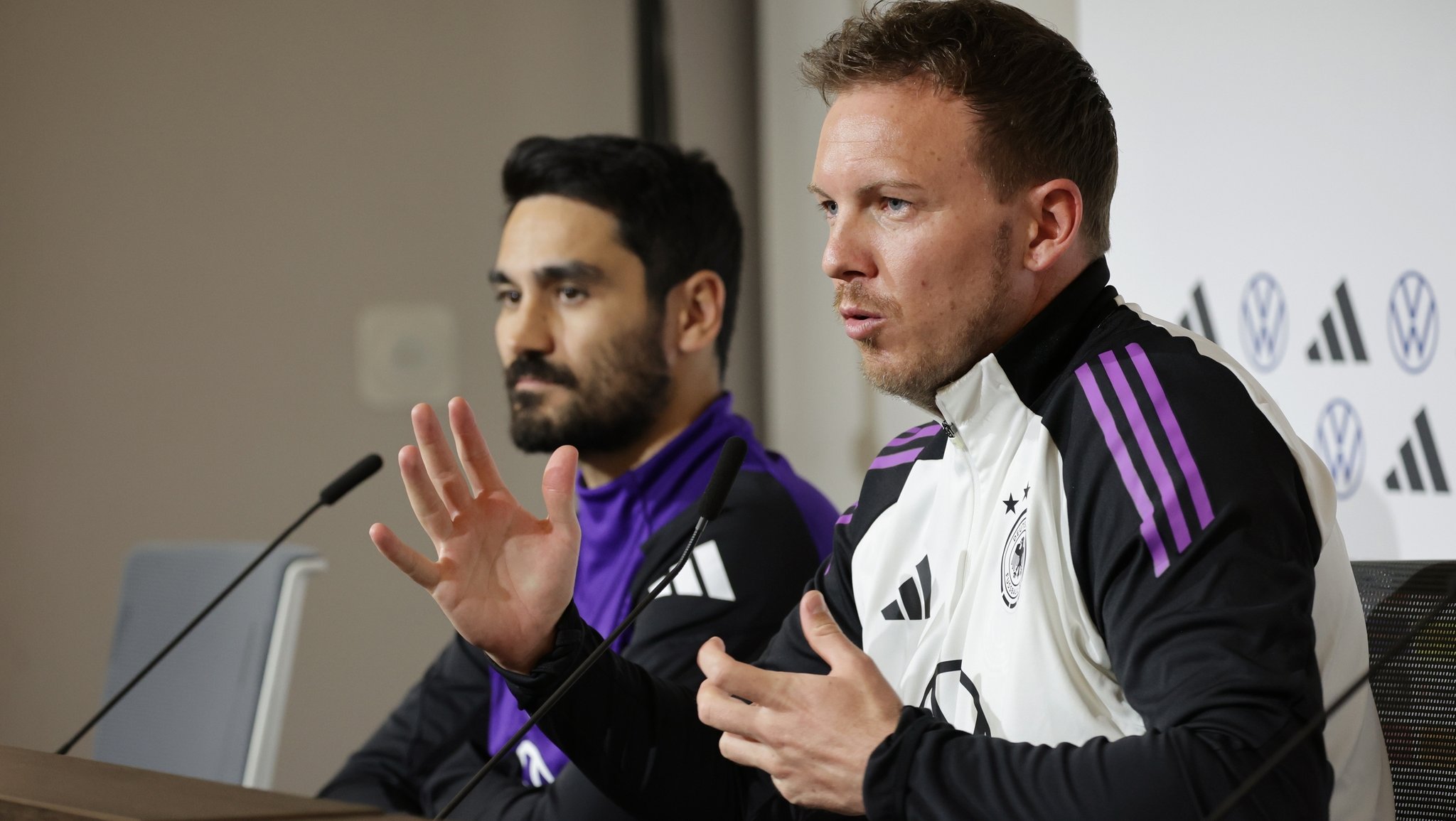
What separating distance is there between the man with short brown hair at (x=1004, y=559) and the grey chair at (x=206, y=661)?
716 millimetres

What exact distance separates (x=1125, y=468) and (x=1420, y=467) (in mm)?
936

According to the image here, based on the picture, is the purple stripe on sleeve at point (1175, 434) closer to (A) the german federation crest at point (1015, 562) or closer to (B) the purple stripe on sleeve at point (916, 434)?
(A) the german federation crest at point (1015, 562)

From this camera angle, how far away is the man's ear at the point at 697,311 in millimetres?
2146

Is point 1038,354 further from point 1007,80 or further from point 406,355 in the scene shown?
point 406,355

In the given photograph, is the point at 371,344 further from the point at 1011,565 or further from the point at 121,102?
the point at 1011,565

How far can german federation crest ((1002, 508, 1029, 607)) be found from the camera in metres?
1.11

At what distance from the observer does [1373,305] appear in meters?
1.79

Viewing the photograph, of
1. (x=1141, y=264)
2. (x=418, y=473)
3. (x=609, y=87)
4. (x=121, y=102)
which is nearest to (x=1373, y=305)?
(x=1141, y=264)

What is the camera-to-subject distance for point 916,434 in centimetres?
145

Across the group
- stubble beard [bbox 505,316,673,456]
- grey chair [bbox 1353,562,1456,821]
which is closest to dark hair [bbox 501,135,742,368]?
stubble beard [bbox 505,316,673,456]

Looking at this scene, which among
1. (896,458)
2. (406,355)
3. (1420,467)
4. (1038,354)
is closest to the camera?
(1038,354)

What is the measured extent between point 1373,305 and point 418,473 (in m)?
1.30

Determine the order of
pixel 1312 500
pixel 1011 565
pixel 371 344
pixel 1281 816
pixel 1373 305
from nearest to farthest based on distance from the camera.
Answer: pixel 1281 816 → pixel 1312 500 → pixel 1011 565 → pixel 1373 305 → pixel 371 344

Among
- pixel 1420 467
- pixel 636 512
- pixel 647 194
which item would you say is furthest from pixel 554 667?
pixel 1420 467
